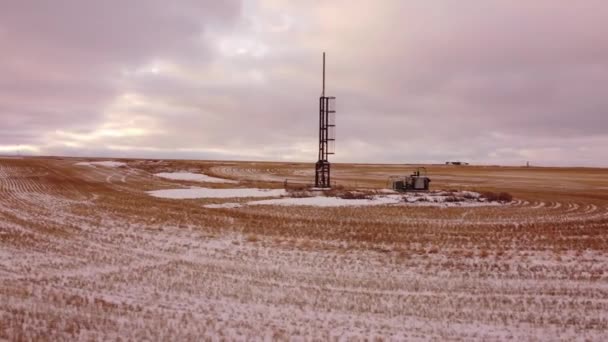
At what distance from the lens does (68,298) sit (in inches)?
334

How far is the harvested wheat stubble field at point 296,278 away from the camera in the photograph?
7309 mm

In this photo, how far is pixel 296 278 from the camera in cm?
1027

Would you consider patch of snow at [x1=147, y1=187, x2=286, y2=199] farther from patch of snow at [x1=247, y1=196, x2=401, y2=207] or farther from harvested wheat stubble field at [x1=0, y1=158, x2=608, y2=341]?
harvested wheat stubble field at [x1=0, y1=158, x2=608, y2=341]

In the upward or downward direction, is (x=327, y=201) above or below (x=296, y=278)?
above

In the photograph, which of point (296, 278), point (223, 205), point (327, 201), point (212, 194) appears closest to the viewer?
point (296, 278)

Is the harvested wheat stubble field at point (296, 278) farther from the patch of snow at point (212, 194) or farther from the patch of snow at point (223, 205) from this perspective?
the patch of snow at point (212, 194)

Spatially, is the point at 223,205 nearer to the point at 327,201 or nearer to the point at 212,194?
the point at 212,194

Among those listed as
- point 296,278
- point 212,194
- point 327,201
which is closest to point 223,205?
point 212,194

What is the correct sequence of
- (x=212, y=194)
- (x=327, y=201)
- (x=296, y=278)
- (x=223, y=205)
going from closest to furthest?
(x=296, y=278), (x=223, y=205), (x=327, y=201), (x=212, y=194)

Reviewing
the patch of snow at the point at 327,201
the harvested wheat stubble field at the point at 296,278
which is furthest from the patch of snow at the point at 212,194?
the harvested wheat stubble field at the point at 296,278

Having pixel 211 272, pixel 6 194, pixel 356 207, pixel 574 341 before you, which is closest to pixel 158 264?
pixel 211 272

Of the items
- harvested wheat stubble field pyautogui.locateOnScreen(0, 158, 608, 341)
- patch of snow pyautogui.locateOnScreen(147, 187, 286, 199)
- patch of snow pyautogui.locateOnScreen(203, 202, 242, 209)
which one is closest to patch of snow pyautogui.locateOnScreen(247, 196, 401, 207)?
patch of snow pyautogui.locateOnScreen(203, 202, 242, 209)

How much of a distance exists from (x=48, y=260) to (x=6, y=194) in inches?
821

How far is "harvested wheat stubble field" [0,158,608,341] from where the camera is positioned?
7.31 meters
